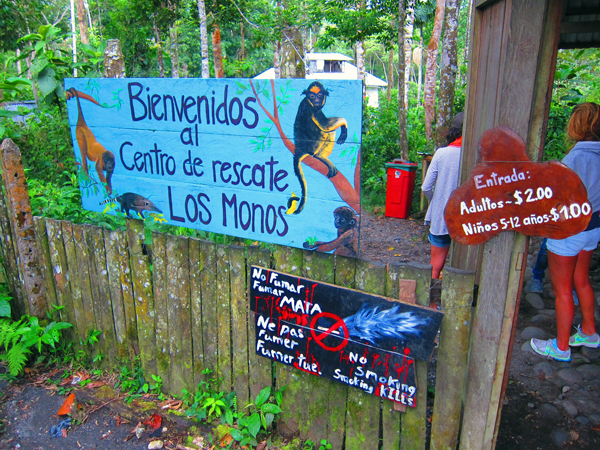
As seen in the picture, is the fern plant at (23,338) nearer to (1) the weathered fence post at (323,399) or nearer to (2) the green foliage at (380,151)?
(1) the weathered fence post at (323,399)

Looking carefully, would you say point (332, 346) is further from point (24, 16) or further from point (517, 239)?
point (24, 16)

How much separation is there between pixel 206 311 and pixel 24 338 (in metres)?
1.80

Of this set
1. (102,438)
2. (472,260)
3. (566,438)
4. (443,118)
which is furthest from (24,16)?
(566,438)

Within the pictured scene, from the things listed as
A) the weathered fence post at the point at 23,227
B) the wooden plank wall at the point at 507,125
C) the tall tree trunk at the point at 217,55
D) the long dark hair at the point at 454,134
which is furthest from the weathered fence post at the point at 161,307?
the tall tree trunk at the point at 217,55

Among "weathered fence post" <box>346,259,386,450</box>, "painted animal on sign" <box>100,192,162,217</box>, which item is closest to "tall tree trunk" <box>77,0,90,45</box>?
"painted animal on sign" <box>100,192,162,217</box>

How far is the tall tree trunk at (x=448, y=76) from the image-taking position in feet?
23.1

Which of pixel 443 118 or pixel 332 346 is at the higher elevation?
pixel 443 118

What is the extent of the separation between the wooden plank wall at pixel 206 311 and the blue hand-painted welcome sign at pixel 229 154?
0.67ft

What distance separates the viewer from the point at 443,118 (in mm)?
7094

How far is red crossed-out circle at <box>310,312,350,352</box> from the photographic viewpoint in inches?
92.4

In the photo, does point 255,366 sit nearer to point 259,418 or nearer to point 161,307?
point 259,418

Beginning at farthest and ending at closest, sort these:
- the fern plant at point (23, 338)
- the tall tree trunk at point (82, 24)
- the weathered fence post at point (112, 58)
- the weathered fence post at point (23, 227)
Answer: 1. the tall tree trunk at point (82, 24)
2. the weathered fence post at point (112, 58)
3. the weathered fence post at point (23, 227)
4. the fern plant at point (23, 338)

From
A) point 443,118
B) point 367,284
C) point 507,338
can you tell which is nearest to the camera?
point 507,338

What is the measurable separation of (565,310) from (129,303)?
10.9 feet
